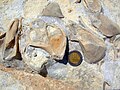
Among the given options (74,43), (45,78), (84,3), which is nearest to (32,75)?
(45,78)

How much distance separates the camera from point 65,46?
33.5 inches

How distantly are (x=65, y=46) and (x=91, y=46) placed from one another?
0.07m

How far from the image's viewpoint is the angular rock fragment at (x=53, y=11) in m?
0.88

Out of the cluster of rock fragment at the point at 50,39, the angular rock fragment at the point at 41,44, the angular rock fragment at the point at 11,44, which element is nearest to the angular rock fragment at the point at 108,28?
the cluster of rock fragment at the point at 50,39

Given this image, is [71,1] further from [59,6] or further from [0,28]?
[0,28]

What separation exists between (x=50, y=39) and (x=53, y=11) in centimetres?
8

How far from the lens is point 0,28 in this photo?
907 mm

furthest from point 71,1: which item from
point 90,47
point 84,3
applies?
point 90,47

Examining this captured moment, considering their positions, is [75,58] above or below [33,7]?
below

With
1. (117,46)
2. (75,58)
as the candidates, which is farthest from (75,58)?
(117,46)

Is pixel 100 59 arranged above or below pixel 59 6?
below

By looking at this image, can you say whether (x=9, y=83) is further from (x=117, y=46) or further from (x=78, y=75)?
(x=117, y=46)

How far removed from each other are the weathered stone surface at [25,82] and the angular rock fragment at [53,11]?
0.54 feet

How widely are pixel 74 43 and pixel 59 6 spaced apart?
11cm
